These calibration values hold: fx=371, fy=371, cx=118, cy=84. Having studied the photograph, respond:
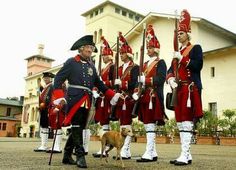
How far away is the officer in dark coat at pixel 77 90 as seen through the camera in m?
6.16

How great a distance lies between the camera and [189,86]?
6.61 meters

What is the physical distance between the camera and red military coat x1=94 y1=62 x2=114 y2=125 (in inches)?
321

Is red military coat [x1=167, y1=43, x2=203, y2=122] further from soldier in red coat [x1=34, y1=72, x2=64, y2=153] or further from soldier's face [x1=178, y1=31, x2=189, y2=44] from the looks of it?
soldier in red coat [x1=34, y1=72, x2=64, y2=153]

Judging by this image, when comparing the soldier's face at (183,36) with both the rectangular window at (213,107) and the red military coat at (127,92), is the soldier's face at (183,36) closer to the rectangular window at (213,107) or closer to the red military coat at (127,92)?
the red military coat at (127,92)

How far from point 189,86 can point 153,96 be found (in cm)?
81

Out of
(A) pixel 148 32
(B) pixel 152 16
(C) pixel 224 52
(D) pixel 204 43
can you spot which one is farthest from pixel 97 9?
(A) pixel 148 32

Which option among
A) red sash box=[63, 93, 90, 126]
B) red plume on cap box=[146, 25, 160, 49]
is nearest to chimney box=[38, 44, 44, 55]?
red plume on cap box=[146, 25, 160, 49]

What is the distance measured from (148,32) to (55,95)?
267 centimetres

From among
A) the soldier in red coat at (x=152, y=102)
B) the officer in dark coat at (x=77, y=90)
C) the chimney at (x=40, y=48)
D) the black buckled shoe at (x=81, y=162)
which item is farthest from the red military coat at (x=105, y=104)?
the chimney at (x=40, y=48)

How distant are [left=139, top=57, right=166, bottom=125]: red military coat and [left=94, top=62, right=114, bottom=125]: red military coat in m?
1.09

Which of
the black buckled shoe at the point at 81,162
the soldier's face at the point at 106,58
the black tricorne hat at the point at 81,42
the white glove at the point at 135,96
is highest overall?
the soldier's face at the point at 106,58

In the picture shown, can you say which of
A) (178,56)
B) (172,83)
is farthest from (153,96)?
(178,56)

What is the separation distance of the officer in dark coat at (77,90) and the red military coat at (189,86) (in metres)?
1.16

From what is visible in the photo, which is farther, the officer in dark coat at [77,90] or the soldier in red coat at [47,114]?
the soldier in red coat at [47,114]
